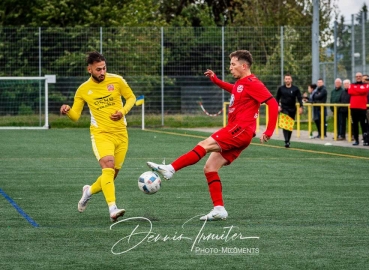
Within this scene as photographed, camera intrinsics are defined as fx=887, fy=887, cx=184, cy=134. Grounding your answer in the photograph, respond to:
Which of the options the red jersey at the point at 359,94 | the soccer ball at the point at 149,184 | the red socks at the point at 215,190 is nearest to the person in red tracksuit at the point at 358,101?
the red jersey at the point at 359,94

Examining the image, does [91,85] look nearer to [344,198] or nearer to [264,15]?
[344,198]

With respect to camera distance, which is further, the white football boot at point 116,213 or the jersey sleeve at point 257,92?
the jersey sleeve at point 257,92

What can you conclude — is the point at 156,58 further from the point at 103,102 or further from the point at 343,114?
the point at 103,102

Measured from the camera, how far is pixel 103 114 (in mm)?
10219

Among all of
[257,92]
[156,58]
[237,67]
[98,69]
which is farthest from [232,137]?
[156,58]

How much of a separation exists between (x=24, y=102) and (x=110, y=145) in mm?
25228

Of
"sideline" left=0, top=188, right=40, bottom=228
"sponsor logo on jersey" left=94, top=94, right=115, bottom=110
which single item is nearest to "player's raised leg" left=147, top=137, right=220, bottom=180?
"sponsor logo on jersey" left=94, top=94, right=115, bottom=110

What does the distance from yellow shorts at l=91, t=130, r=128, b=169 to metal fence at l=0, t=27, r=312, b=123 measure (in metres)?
24.6

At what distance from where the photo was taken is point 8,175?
1562cm

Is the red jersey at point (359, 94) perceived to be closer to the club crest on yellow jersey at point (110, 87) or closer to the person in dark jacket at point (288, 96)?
the person in dark jacket at point (288, 96)

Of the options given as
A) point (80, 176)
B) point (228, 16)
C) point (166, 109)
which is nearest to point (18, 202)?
point (80, 176)

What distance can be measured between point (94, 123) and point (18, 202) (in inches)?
80.4

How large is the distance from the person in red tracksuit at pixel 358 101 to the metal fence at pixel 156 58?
1075cm

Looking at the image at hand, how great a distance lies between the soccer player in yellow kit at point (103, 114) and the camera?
9.98 metres
